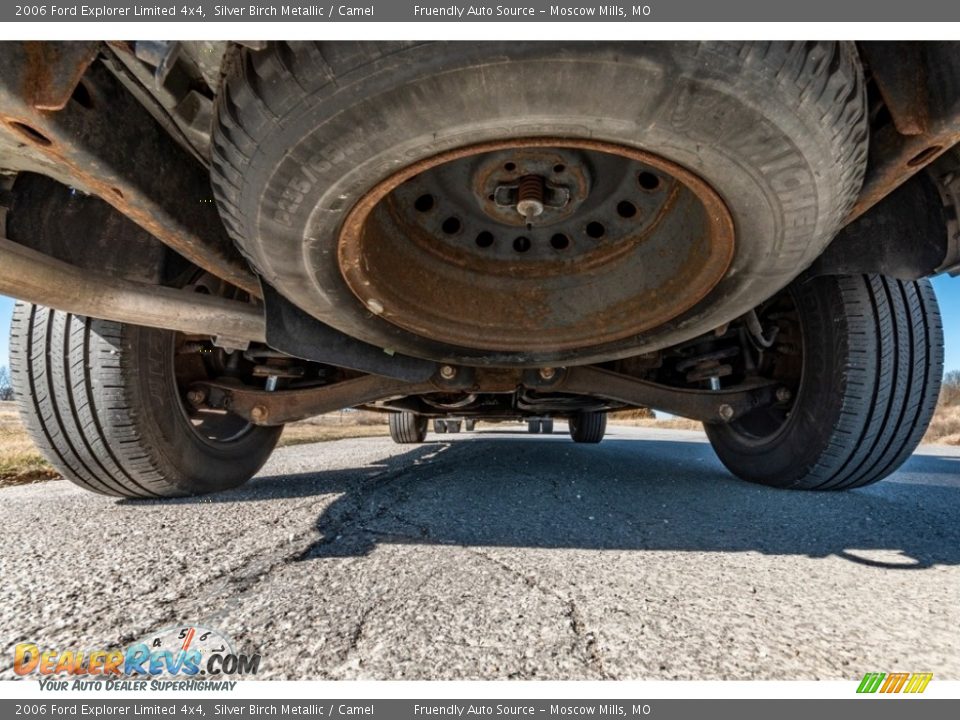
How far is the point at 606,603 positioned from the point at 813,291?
5.12 feet

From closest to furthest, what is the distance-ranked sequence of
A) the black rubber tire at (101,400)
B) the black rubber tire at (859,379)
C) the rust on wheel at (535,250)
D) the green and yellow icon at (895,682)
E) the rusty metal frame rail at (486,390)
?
1. the green and yellow icon at (895,682)
2. the rust on wheel at (535,250)
3. the black rubber tire at (101,400)
4. the black rubber tire at (859,379)
5. the rusty metal frame rail at (486,390)

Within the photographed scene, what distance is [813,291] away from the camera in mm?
1843

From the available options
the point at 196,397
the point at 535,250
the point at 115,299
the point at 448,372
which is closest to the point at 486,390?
the point at 448,372

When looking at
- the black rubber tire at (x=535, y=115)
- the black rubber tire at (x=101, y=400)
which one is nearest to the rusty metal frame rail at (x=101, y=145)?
the black rubber tire at (x=535, y=115)

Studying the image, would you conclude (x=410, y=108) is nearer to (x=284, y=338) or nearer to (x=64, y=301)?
(x=284, y=338)

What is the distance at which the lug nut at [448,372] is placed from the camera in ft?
6.07

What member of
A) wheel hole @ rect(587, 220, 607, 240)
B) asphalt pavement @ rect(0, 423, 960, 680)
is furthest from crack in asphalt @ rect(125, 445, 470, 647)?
wheel hole @ rect(587, 220, 607, 240)

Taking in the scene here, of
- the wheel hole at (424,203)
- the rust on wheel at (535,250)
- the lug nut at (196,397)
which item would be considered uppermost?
the wheel hole at (424,203)

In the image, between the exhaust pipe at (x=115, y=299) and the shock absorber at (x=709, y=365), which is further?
the shock absorber at (x=709, y=365)

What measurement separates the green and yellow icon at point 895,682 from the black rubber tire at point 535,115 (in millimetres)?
796

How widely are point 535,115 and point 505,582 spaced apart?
0.84 m

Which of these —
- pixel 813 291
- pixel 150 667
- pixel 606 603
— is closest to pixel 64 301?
pixel 150 667

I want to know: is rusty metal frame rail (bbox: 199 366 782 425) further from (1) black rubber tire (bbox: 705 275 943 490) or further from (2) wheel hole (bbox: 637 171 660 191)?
(2) wheel hole (bbox: 637 171 660 191)

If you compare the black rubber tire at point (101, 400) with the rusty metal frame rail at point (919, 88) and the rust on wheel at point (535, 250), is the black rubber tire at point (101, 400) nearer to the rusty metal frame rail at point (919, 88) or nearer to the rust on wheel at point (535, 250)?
the rust on wheel at point (535, 250)
